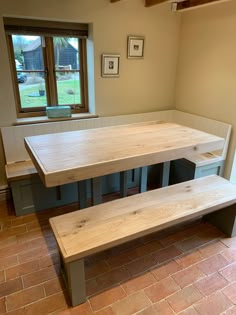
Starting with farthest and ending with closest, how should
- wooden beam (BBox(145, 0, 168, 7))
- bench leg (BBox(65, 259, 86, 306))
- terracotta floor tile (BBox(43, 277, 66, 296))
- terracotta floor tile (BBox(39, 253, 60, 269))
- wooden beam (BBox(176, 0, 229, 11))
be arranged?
wooden beam (BBox(145, 0, 168, 7))
wooden beam (BBox(176, 0, 229, 11))
terracotta floor tile (BBox(39, 253, 60, 269))
terracotta floor tile (BBox(43, 277, 66, 296))
bench leg (BBox(65, 259, 86, 306))

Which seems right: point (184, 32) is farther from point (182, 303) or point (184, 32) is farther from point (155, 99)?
point (182, 303)

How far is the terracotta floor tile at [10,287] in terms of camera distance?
5.71 feet

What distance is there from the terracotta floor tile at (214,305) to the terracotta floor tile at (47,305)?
3.00 ft

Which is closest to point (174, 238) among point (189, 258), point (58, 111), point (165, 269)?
point (189, 258)

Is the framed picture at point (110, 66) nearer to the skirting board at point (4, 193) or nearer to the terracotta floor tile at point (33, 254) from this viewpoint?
the skirting board at point (4, 193)

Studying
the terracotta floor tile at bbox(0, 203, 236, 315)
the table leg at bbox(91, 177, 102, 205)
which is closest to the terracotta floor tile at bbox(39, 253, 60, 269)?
the terracotta floor tile at bbox(0, 203, 236, 315)

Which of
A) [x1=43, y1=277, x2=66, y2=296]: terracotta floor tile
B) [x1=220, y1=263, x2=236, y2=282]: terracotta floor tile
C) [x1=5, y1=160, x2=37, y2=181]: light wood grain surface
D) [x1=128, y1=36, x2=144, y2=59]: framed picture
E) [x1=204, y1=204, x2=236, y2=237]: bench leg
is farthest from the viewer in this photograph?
[x1=128, y1=36, x2=144, y2=59]: framed picture

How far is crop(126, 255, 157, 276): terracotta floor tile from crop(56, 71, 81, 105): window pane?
6.78 feet

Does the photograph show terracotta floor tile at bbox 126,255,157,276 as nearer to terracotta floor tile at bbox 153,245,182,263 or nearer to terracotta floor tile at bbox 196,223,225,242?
terracotta floor tile at bbox 153,245,182,263

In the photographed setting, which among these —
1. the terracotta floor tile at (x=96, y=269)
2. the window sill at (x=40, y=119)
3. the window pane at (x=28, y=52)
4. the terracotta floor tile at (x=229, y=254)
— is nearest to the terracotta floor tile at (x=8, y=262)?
the terracotta floor tile at (x=96, y=269)

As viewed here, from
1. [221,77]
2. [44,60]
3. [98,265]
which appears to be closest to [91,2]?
[44,60]

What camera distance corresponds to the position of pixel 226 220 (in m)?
2.30

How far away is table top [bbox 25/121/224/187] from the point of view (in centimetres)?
158

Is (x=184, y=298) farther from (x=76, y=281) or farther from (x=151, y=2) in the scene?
(x=151, y=2)
